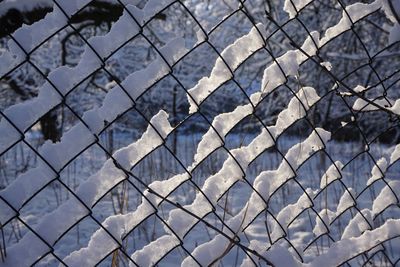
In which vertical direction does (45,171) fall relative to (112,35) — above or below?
below

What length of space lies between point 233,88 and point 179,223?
806 cm

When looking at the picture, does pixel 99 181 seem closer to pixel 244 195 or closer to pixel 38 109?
pixel 38 109

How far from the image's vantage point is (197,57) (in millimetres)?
9547

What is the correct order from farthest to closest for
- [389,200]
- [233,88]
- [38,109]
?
1. [233,88]
2. [389,200]
3. [38,109]

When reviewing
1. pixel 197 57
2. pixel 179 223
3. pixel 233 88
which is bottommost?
pixel 179 223

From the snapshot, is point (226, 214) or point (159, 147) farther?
point (226, 214)

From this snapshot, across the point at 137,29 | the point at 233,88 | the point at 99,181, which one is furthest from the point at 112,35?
the point at 233,88

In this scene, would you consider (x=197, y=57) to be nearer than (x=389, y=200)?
No

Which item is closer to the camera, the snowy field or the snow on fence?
the snow on fence

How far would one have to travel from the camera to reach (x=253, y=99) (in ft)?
5.16

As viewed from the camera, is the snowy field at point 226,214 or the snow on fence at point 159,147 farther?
the snowy field at point 226,214

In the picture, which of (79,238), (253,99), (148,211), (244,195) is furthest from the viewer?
(244,195)

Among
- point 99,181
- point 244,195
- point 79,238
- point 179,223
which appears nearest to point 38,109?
point 99,181

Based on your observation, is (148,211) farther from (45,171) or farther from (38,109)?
(38,109)
